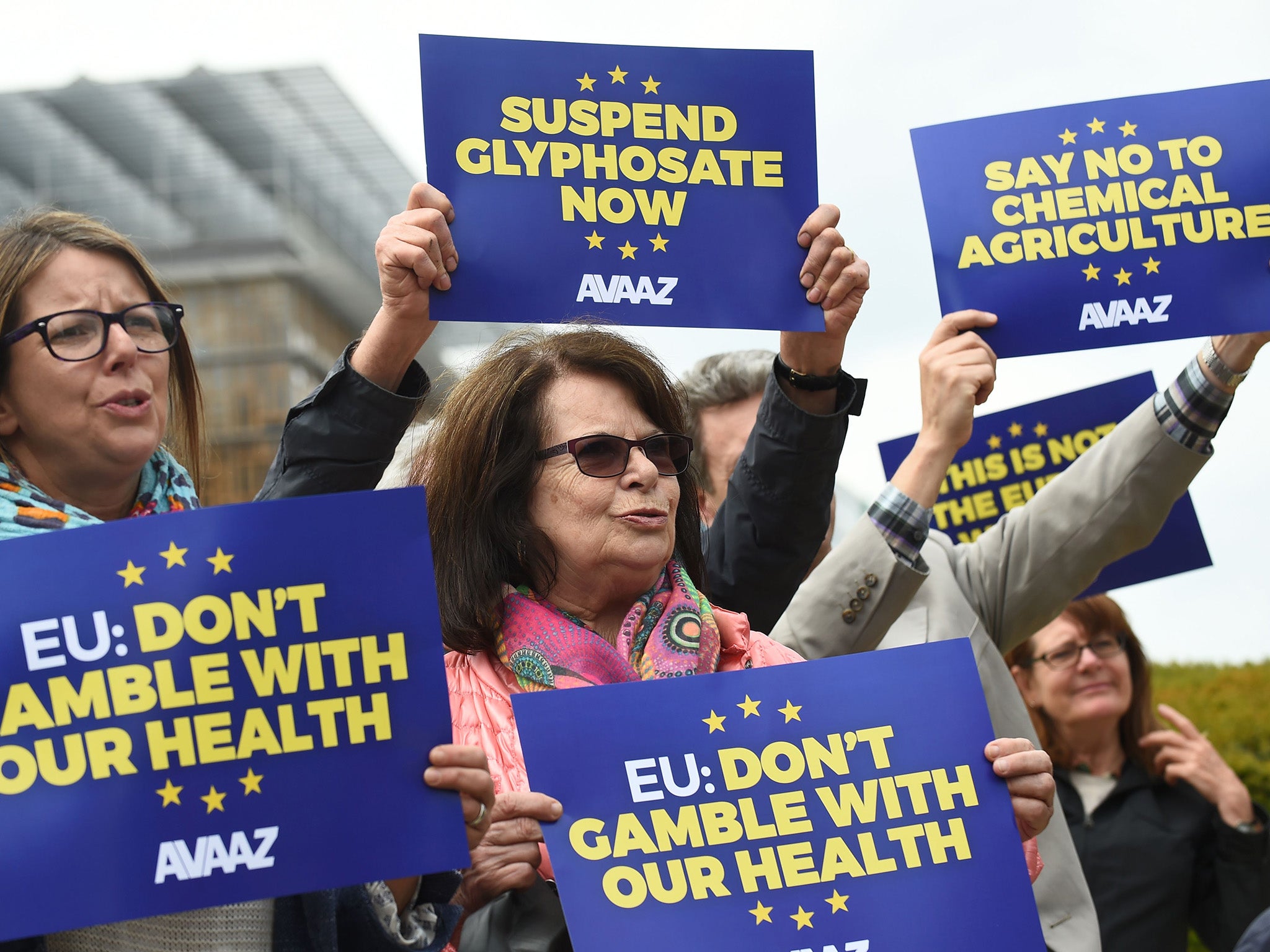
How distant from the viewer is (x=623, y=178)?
2.48 metres

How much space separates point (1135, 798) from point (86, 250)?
317 cm

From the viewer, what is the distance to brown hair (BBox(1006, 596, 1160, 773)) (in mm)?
4238

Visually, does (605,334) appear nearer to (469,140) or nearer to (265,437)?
(469,140)

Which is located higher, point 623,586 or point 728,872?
point 623,586

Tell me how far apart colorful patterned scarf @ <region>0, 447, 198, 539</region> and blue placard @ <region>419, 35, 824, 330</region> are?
0.49 meters

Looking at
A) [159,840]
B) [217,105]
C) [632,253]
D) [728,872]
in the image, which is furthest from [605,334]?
[217,105]

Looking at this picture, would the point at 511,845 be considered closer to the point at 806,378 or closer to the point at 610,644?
the point at 610,644

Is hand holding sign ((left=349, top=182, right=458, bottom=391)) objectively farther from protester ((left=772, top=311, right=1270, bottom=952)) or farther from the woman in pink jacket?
protester ((left=772, top=311, right=1270, bottom=952))

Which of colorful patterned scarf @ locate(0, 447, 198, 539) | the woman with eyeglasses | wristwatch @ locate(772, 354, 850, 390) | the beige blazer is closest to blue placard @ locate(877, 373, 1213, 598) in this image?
the beige blazer

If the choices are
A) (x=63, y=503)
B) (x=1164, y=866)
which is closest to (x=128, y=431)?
(x=63, y=503)

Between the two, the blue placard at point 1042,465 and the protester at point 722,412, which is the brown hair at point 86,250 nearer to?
the protester at point 722,412

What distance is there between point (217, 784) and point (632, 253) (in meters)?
1.12

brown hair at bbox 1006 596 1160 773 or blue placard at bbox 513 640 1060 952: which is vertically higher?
brown hair at bbox 1006 596 1160 773

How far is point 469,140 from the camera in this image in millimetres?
2414
